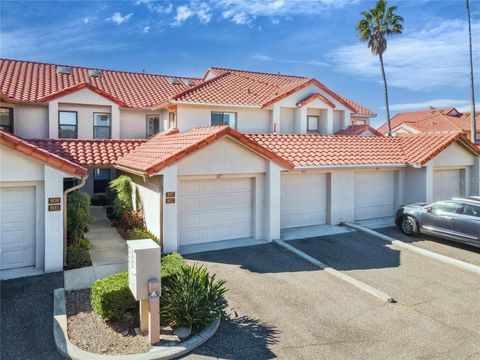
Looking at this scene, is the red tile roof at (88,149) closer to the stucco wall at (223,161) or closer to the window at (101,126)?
the window at (101,126)

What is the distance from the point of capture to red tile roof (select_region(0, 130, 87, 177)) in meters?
9.62

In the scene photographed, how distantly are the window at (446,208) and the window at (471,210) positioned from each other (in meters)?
0.21

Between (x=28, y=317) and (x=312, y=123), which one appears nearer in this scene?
(x=28, y=317)

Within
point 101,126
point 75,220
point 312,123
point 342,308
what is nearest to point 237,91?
point 312,123

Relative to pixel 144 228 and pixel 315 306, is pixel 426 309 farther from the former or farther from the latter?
pixel 144 228

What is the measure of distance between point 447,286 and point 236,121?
1325 cm

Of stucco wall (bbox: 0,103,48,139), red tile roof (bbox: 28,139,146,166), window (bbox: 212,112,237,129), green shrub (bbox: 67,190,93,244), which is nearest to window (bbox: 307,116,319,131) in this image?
window (bbox: 212,112,237,129)

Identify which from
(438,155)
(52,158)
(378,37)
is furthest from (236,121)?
(378,37)

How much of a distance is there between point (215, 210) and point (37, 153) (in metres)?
5.74

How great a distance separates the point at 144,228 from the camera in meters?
14.0

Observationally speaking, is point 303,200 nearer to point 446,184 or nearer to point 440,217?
point 440,217

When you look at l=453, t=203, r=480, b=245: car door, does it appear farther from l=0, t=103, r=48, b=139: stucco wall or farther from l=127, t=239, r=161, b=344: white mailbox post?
l=0, t=103, r=48, b=139: stucco wall

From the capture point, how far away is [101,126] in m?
20.0

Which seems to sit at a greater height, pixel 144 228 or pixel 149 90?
pixel 149 90
